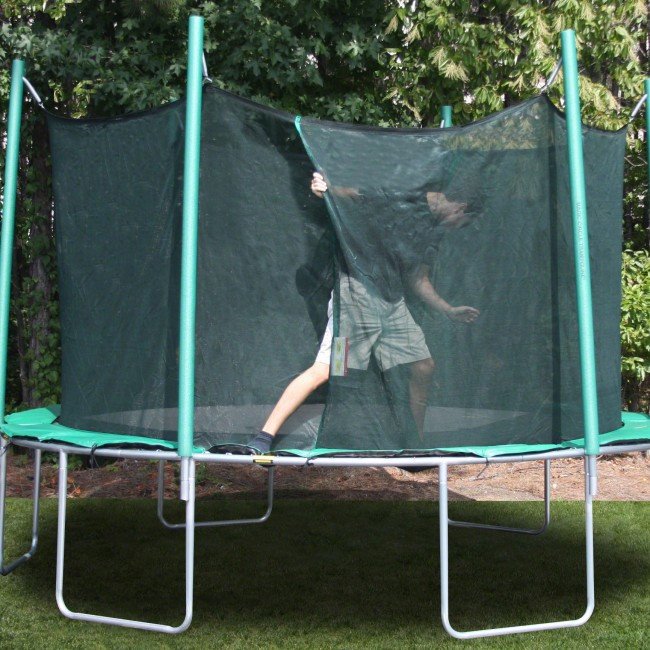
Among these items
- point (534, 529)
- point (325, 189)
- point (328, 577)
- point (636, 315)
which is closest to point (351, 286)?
point (325, 189)

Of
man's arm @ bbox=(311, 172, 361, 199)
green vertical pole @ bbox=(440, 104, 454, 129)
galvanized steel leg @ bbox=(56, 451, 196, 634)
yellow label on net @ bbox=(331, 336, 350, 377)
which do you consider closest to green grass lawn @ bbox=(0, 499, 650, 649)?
galvanized steel leg @ bbox=(56, 451, 196, 634)

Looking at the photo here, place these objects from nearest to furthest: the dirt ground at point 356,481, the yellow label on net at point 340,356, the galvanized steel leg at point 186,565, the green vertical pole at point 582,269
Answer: the galvanized steel leg at point 186,565 < the green vertical pole at point 582,269 < the yellow label on net at point 340,356 < the dirt ground at point 356,481

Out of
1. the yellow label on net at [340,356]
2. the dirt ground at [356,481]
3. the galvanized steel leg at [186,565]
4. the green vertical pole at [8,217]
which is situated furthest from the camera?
the dirt ground at [356,481]

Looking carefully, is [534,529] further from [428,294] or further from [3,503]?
[3,503]

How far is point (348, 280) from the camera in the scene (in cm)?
307

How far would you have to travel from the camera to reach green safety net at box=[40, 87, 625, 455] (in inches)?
120

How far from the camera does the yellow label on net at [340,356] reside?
3.05 metres

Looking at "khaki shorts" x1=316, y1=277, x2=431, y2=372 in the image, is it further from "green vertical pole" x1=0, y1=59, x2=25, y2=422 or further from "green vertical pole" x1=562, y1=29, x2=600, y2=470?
"green vertical pole" x1=0, y1=59, x2=25, y2=422

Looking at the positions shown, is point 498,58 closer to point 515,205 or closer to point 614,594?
point 515,205

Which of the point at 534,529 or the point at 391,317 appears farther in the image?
the point at 534,529

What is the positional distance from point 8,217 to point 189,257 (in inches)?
41.3

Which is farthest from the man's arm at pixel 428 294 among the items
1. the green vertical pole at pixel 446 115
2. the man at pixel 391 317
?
the green vertical pole at pixel 446 115

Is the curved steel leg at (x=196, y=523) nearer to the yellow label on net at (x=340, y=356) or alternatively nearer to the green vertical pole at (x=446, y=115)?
the yellow label on net at (x=340, y=356)

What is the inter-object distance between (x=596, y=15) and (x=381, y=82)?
136cm
